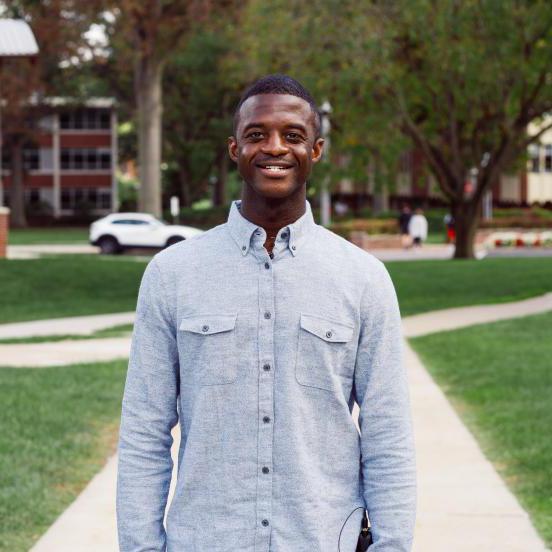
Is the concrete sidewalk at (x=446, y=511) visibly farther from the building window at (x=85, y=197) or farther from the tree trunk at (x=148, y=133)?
the building window at (x=85, y=197)

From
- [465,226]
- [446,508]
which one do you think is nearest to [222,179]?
[465,226]

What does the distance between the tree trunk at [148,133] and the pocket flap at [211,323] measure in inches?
1542

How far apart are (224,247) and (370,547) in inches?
30.2

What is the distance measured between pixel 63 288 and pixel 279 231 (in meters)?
21.4

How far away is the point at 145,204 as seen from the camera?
42.4m

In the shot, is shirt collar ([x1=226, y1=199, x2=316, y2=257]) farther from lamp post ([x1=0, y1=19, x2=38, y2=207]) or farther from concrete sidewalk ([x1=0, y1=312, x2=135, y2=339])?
lamp post ([x1=0, y1=19, x2=38, y2=207])

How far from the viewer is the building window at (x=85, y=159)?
3713 inches

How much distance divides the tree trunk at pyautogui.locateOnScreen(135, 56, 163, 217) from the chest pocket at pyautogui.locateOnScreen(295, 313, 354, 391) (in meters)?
39.2

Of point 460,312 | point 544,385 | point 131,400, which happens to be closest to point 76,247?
point 460,312

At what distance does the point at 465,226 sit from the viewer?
35.5m

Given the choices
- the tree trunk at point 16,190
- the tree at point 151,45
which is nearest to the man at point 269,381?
the tree at point 151,45

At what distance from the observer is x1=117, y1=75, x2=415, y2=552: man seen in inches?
113

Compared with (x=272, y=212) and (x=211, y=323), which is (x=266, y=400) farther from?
(x=272, y=212)

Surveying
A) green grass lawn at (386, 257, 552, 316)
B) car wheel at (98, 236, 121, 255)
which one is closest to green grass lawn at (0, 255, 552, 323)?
green grass lawn at (386, 257, 552, 316)
